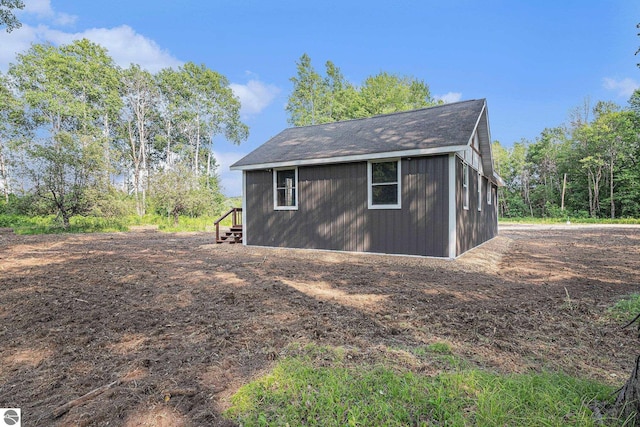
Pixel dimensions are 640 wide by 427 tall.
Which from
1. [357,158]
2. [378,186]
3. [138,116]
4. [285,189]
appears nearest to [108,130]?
[138,116]

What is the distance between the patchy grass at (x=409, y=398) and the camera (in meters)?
1.75

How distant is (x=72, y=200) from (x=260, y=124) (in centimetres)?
2360

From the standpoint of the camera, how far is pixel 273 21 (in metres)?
15.5

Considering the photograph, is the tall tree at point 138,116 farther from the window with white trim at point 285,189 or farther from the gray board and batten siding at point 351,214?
the window with white trim at point 285,189

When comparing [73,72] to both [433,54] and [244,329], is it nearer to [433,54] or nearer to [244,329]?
[433,54]

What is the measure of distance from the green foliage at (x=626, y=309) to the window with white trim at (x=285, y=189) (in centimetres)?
761

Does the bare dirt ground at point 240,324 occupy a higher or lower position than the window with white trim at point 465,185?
lower

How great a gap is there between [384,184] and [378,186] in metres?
0.18

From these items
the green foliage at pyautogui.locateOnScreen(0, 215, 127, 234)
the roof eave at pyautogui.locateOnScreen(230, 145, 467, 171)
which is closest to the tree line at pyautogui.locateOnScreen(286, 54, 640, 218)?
the green foliage at pyautogui.locateOnScreen(0, 215, 127, 234)

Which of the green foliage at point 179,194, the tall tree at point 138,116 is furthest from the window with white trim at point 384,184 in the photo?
the tall tree at point 138,116

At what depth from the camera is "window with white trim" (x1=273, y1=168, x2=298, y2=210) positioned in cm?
991

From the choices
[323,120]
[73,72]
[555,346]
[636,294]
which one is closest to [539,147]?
[323,120]

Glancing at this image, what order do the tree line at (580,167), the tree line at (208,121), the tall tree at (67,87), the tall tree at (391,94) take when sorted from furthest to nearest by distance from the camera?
the tall tree at (391,94)
the tree line at (580,167)
the tree line at (208,121)
the tall tree at (67,87)

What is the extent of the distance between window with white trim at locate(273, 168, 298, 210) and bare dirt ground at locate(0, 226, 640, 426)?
3.34 metres
